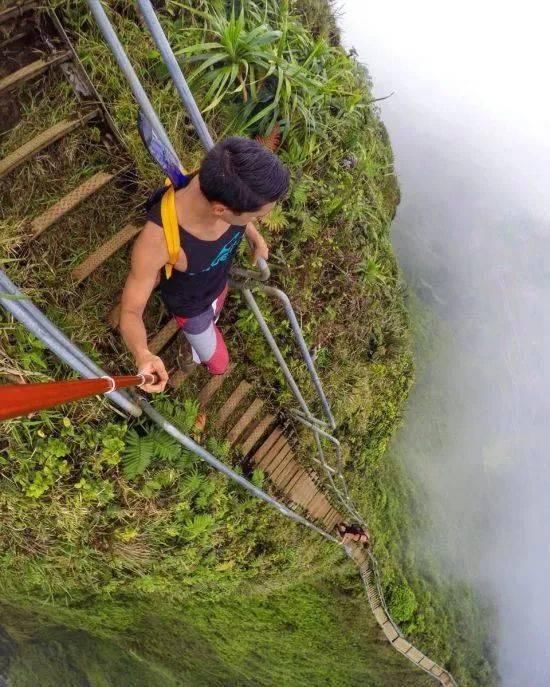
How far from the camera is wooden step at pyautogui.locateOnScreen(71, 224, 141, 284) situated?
12.0 ft

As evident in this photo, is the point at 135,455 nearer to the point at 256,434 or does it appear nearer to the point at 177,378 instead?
the point at 177,378

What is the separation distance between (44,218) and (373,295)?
16.1ft

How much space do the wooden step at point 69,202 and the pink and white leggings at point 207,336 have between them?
1.11 m

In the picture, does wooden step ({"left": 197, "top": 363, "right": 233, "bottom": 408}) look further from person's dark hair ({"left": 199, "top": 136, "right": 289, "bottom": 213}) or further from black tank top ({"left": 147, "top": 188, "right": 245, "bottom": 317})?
person's dark hair ({"left": 199, "top": 136, "right": 289, "bottom": 213})

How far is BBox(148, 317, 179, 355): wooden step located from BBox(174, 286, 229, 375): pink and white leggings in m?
0.30

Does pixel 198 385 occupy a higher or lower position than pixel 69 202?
lower

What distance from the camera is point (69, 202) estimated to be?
3.59 m

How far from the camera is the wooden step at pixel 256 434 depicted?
5309 mm

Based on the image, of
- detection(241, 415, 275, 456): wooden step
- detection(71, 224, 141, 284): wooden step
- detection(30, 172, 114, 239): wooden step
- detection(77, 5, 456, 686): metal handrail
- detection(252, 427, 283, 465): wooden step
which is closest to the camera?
detection(77, 5, 456, 686): metal handrail

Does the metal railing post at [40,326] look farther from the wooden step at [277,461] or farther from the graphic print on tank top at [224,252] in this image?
the wooden step at [277,461]

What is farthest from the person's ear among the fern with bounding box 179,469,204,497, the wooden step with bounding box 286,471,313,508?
the wooden step with bounding box 286,471,313,508

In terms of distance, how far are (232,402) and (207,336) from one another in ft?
4.58

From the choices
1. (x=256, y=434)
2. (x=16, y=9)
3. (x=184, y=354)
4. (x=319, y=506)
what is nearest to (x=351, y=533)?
(x=319, y=506)

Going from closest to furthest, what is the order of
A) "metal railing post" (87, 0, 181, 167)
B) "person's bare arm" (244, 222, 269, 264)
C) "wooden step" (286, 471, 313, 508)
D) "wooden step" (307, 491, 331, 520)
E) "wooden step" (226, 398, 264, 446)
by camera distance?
"metal railing post" (87, 0, 181, 167), "person's bare arm" (244, 222, 269, 264), "wooden step" (226, 398, 264, 446), "wooden step" (286, 471, 313, 508), "wooden step" (307, 491, 331, 520)
